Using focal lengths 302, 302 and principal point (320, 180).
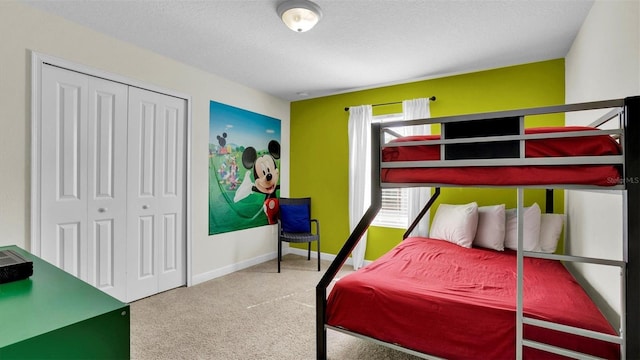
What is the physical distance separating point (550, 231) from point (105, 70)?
4.33m

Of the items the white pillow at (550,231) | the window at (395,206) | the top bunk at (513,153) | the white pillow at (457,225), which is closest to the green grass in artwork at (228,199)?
the window at (395,206)

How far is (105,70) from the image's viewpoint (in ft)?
8.87

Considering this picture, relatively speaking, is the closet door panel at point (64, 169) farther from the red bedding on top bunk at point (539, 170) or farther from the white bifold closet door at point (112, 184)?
the red bedding on top bunk at point (539, 170)

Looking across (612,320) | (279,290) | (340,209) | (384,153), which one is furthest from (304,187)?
(612,320)

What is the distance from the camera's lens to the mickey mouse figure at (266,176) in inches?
162

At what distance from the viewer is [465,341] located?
160 centimetres


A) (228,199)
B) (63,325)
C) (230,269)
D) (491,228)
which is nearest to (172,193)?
(228,199)

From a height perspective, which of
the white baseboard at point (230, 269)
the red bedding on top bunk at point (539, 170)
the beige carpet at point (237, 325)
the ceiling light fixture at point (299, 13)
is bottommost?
the beige carpet at point (237, 325)

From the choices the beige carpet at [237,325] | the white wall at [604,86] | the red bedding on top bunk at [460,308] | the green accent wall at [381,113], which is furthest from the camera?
the green accent wall at [381,113]

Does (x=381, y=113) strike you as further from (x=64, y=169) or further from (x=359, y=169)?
(x=64, y=169)

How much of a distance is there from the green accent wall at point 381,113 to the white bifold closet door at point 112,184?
1892 millimetres

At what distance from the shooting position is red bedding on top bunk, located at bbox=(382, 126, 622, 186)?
1.32 meters

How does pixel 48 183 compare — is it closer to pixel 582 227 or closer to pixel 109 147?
pixel 109 147

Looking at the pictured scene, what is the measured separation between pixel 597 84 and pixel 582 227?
110 cm
